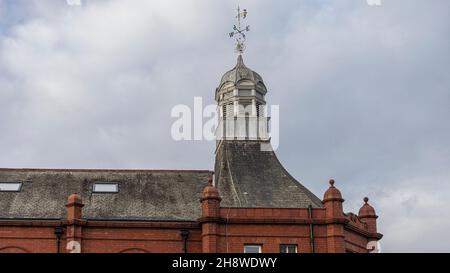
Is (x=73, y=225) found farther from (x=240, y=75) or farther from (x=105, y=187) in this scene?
(x=240, y=75)

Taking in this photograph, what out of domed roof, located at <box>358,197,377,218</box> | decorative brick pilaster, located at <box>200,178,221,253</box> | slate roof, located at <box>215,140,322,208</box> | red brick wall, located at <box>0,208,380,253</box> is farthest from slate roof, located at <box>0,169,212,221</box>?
domed roof, located at <box>358,197,377,218</box>

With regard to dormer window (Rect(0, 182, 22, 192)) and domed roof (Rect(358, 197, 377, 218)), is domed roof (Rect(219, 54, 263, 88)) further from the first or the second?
dormer window (Rect(0, 182, 22, 192))

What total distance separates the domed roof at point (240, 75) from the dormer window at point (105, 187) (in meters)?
9.87

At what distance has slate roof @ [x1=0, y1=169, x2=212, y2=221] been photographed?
4003 centimetres

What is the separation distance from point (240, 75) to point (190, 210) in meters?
10.2

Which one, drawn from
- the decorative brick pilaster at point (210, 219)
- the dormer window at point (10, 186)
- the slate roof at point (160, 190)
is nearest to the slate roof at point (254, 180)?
the slate roof at point (160, 190)

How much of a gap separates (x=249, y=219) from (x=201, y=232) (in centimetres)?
267

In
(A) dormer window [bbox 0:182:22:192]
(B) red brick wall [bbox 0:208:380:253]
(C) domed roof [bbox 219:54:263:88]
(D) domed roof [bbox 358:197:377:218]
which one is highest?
(C) domed roof [bbox 219:54:263:88]

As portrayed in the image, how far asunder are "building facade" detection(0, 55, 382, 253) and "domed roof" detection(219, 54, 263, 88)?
2.46m

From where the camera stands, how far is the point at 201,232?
3912 cm

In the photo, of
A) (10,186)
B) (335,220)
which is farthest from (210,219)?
(10,186)

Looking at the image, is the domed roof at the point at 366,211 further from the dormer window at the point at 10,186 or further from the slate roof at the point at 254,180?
the dormer window at the point at 10,186

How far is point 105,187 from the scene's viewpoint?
139ft
